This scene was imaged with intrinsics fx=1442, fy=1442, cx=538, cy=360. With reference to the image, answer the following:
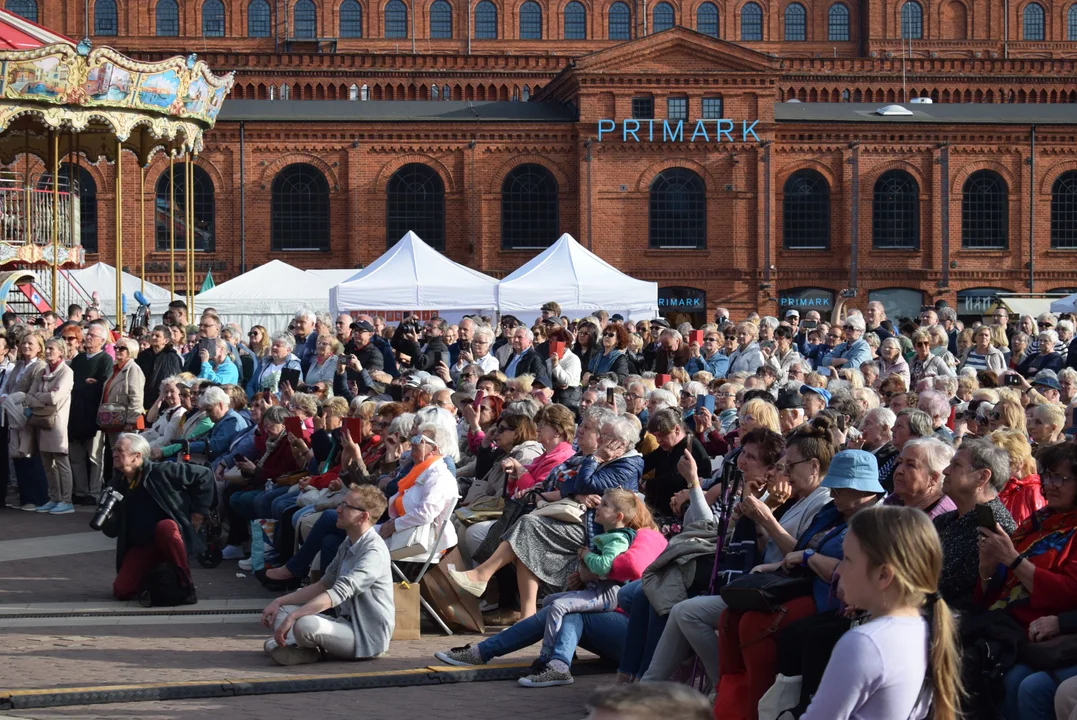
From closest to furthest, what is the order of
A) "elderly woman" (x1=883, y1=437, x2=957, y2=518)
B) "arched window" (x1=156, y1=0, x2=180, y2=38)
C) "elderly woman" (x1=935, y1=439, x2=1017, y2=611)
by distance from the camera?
"elderly woman" (x1=935, y1=439, x2=1017, y2=611) < "elderly woman" (x1=883, y1=437, x2=957, y2=518) < "arched window" (x1=156, y1=0, x2=180, y2=38)

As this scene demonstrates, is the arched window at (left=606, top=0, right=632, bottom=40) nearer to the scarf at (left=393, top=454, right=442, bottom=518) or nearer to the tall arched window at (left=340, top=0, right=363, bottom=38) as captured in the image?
the tall arched window at (left=340, top=0, right=363, bottom=38)

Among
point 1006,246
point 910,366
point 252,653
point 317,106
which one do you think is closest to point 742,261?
point 1006,246

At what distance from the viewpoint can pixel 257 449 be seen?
13.9 m

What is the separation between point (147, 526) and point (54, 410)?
211 inches

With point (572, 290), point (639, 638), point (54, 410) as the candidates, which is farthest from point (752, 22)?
point (639, 638)

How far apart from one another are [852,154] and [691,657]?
38160 mm

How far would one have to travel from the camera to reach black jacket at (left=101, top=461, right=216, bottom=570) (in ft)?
37.3

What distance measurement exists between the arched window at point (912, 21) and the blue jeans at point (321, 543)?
4617 centimetres

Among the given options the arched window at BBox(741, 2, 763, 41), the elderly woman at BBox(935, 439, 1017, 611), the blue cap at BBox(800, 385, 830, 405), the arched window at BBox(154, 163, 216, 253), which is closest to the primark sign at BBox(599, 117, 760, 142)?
the arched window at BBox(741, 2, 763, 41)

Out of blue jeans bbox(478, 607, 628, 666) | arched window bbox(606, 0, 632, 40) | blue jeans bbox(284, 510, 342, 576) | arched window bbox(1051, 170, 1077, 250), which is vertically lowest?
blue jeans bbox(478, 607, 628, 666)

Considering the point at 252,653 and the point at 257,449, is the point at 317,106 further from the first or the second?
the point at 252,653

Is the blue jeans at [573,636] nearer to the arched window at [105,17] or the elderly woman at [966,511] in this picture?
the elderly woman at [966,511]

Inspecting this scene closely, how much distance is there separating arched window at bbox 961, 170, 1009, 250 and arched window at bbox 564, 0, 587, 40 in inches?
596

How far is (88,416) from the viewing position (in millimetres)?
16578
